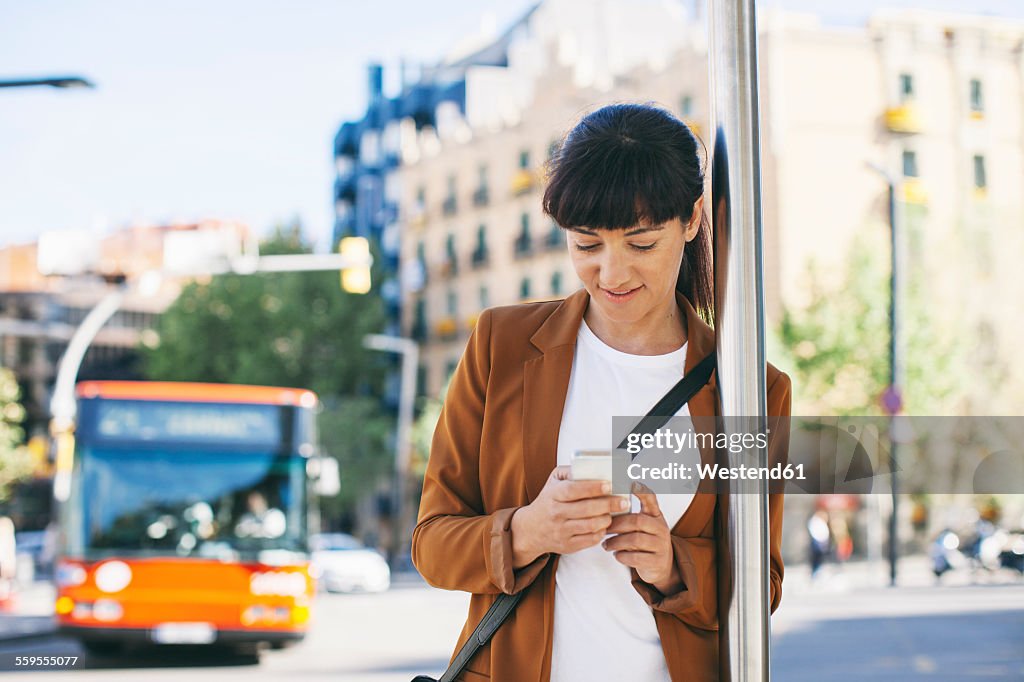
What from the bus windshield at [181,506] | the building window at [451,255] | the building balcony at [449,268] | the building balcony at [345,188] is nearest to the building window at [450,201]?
the building window at [451,255]

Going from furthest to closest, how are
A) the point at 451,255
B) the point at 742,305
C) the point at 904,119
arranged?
the point at 451,255 → the point at 904,119 → the point at 742,305

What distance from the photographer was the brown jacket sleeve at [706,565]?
191 centimetres

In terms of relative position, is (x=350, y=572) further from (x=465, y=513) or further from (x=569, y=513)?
(x=569, y=513)

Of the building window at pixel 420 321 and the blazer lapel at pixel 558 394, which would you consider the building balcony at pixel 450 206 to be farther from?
the blazer lapel at pixel 558 394

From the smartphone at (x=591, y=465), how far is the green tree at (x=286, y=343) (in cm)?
4828

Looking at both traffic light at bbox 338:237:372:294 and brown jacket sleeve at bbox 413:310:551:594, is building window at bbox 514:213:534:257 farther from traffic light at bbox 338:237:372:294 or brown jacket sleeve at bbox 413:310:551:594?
brown jacket sleeve at bbox 413:310:551:594

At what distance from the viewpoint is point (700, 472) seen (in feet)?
6.43

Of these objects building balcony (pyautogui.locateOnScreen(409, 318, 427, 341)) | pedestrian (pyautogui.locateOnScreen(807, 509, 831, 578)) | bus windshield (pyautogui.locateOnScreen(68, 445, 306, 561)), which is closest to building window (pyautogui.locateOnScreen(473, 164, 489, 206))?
building balcony (pyautogui.locateOnScreen(409, 318, 427, 341))

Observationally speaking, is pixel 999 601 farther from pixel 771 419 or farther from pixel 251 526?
pixel 771 419

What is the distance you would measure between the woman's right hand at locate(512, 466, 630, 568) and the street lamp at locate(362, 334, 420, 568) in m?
43.1

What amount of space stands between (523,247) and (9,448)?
901 inches

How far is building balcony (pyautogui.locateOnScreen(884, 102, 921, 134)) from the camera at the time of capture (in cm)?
3941

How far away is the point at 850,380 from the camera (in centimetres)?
3266

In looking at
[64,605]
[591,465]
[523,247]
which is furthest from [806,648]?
[523,247]
